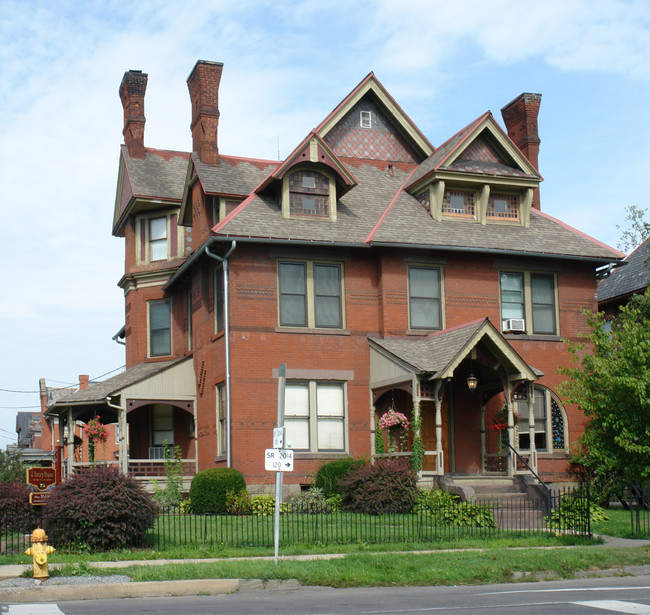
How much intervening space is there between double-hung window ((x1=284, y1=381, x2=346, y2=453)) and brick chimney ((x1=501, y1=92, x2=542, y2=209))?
1264 centimetres

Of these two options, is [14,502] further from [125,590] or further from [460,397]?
[460,397]

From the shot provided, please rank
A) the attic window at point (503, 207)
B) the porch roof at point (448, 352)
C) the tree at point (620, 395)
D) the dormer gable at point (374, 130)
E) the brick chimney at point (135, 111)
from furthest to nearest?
the brick chimney at point (135, 111)
the dormer gable at point (374, 130)
the attic window at point (503, 207)
the porch roof at point (448, 352)
the tree at point (620, 395)

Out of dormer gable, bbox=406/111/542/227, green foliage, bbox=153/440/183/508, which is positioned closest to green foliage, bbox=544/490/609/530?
green foliage, bbox=153/440/183/508

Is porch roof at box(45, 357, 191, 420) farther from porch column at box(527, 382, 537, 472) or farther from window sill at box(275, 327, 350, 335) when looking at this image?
porch column at box(527, 382, 537, 472)

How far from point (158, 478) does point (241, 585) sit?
13891 mm

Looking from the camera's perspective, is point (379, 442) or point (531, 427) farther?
point (379, 442)

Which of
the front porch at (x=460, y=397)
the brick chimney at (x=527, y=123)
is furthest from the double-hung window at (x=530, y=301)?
the brick chimney at (x=527, y=123)

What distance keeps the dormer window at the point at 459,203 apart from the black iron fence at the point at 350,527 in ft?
31.1

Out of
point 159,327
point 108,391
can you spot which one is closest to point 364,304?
point 108,391

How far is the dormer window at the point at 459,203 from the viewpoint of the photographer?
28062 mm

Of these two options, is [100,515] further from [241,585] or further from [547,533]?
[547,533]

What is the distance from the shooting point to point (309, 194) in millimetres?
26672

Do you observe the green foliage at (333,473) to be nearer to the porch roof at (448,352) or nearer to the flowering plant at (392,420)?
the flowering plant at (392,420)

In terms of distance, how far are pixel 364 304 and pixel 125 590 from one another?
14.1 m
